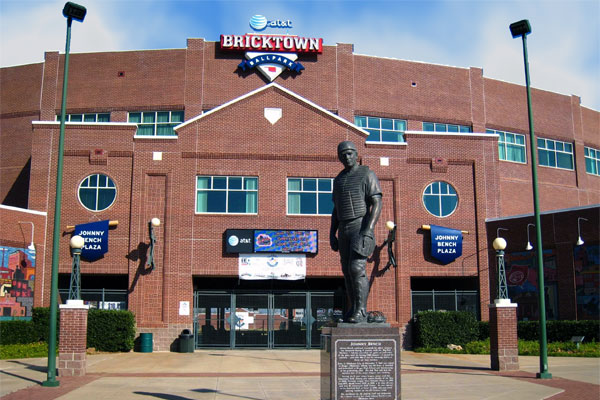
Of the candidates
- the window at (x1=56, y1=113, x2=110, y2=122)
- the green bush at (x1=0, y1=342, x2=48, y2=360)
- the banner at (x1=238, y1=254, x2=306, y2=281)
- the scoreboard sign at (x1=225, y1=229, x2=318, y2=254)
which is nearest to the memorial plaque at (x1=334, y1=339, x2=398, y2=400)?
the green bush at (x1=0, y1=342, x2=48, y2=360)

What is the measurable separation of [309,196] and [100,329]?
1012 cm

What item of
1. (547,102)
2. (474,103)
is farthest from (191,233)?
(547,102)

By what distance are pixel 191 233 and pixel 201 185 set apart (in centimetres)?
217

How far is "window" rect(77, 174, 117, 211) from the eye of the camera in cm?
2777

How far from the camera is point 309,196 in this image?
28.2m

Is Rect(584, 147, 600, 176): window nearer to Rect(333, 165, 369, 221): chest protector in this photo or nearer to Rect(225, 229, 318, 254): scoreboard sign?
Rect(225, 229, 318, 254): scoreboard sign

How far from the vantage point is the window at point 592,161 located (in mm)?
43062

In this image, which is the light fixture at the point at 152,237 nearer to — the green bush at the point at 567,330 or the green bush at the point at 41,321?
the green bush at the point at 41,321

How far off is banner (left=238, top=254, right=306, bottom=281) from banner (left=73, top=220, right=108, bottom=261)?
571 cm

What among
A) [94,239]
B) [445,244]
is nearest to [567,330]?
[445,244]

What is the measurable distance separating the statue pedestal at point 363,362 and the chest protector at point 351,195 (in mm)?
1836

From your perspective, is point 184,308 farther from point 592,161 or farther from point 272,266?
point 592,161

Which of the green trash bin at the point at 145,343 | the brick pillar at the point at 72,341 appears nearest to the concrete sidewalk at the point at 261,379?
the brick pillar at the point at 72,341

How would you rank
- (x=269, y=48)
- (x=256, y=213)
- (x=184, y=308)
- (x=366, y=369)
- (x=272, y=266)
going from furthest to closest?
(x=269, y=48)
(x=256, y=213)
(x=272, y=266)
(x=184, y=308)
(x=366, y=369)
